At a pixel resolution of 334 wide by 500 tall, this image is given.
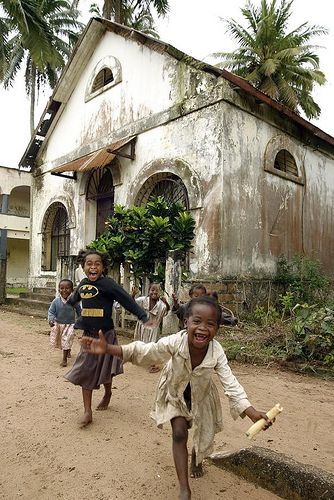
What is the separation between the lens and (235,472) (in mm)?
2438

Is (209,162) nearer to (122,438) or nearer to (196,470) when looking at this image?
(122,438)

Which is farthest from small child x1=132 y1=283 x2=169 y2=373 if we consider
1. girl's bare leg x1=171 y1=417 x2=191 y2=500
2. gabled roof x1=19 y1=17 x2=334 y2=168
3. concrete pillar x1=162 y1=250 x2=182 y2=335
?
gabled roof x1=19 y1=17 x2=334 y2=168

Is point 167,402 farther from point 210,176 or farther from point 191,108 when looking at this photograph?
point 191,108

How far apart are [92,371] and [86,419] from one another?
0.37 metres

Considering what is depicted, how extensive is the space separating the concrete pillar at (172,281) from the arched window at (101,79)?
7142 mm

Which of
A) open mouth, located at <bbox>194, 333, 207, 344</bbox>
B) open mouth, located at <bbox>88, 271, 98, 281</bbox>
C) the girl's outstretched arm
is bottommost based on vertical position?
the girl's outstretched arm

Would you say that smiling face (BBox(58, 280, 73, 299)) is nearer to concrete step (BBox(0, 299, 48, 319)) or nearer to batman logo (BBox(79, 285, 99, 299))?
batman logo (BBox(79, 285, 99, 299))

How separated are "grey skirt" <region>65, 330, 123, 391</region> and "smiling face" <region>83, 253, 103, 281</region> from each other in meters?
0.63

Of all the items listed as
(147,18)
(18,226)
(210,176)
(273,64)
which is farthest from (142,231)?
(147,18)

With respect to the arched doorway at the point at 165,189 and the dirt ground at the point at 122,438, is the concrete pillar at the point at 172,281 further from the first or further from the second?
the arched doorway at the point at 165,189

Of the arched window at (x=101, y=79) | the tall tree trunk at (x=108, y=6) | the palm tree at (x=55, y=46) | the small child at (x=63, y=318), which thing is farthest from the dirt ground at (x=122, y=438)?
the palm tree at (x=55, y=46)

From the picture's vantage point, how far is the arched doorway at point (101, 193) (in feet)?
35.3

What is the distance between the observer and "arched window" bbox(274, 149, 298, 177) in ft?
30.5

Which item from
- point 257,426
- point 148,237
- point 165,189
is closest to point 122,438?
point 257,426
